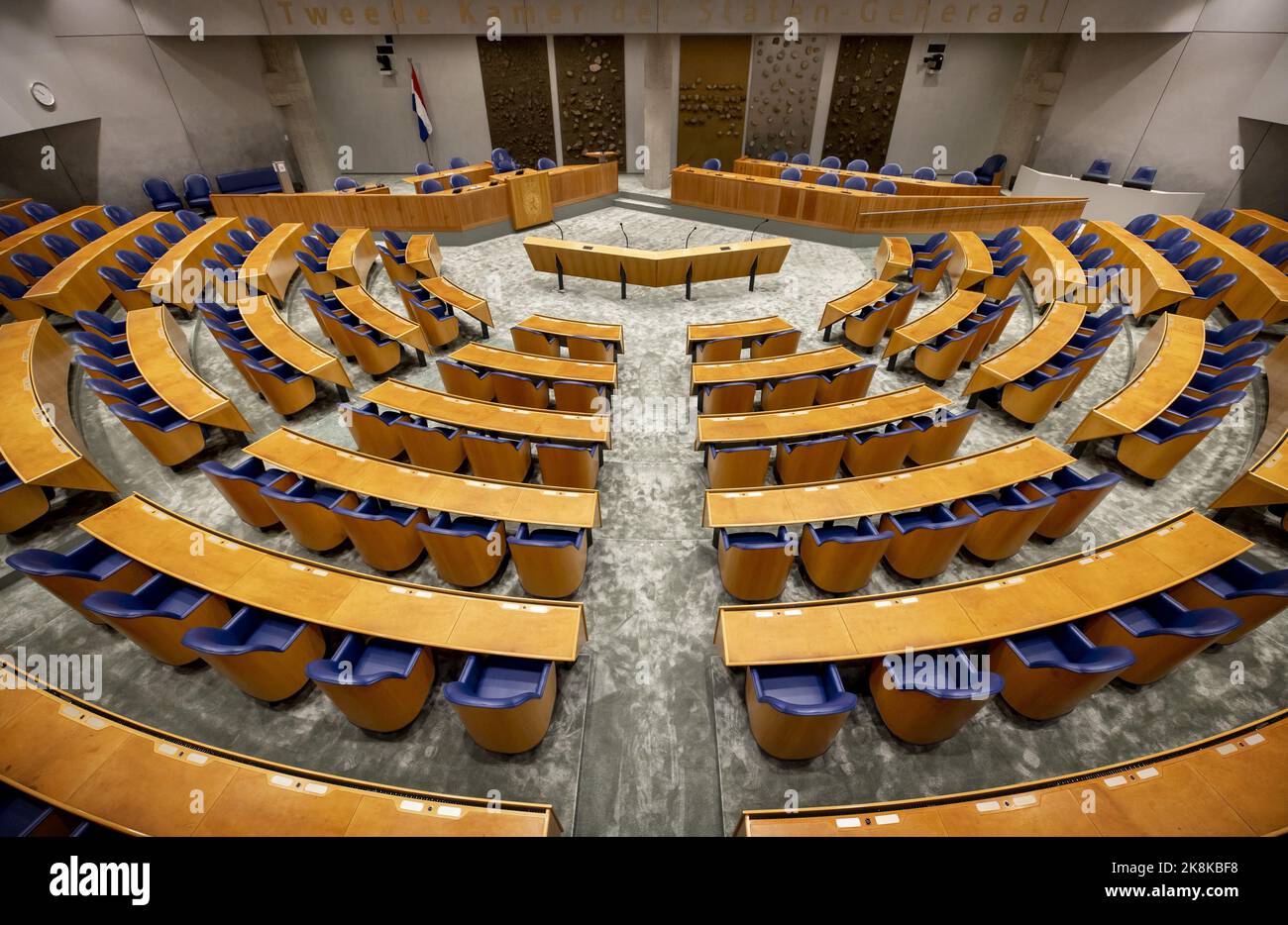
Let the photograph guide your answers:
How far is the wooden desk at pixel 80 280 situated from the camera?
744 cm

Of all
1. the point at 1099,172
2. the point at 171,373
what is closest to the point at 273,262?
the point at 171,373

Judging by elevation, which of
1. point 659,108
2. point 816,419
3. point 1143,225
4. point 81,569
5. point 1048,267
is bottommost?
point 81,569

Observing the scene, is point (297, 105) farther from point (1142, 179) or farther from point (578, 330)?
point (1142, 179)

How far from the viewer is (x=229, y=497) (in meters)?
4.73

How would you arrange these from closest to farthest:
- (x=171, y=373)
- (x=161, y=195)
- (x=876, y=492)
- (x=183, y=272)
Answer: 1. (x=876, y=492)
2. (x=171, y=373)
3. (x=183, y=272)
4. (x=161, y=195)

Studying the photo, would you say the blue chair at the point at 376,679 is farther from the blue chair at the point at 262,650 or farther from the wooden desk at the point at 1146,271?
the wooden desk at the point at 1146,271

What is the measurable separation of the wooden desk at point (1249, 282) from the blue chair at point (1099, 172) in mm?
4261

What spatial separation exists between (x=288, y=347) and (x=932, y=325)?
27.0 ft

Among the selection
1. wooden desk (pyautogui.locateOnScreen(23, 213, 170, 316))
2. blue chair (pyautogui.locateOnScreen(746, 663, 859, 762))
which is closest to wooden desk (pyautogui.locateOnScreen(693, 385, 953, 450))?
blue chair (pyautogui.locateOnScreen(746, 663, 859, 762))

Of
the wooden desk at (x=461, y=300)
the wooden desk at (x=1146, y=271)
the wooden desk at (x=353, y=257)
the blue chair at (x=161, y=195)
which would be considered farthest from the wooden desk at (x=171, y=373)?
the wooden desk at (x=1146, y=271)

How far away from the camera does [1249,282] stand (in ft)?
25.0

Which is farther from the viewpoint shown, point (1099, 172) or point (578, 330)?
point (1099, 172)
